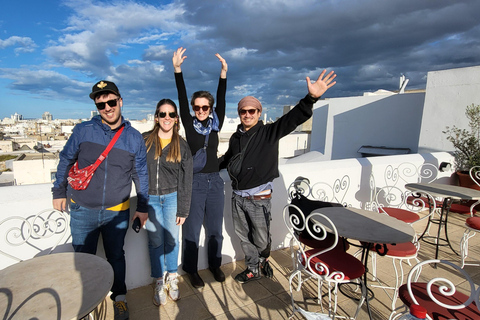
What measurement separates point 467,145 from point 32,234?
7258 millimetres

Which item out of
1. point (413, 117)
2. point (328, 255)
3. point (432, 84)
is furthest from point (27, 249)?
point (413, 117)

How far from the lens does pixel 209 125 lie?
2.57m

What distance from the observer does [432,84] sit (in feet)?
23.0

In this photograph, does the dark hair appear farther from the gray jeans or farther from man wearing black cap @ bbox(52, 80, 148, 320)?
the gray jeans

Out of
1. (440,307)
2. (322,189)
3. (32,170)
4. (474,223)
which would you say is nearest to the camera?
(440,307)

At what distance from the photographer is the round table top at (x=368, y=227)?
1.97 metres

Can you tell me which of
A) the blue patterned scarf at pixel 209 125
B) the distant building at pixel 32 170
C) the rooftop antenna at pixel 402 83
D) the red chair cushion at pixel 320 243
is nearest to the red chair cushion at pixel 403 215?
the red chair cushion at pixel 320 243

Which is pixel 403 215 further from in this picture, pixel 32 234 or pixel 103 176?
pixel 32 234

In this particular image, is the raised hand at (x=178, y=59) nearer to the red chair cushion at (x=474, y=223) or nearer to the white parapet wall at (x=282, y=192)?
the white parapet wall at (x=282, y=192)

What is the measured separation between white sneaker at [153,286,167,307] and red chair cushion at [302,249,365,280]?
1.25m

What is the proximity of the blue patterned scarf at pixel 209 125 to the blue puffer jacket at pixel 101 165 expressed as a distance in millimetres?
600

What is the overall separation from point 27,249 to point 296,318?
2207 millimetres

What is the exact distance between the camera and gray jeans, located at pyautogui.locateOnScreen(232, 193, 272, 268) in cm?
261

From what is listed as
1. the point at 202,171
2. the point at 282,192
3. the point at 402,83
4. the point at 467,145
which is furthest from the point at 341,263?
the point at 402,83
